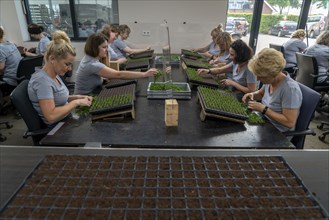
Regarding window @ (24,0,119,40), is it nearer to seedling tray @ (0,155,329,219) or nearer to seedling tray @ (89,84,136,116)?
seedling tray @ (89,84,136,116)

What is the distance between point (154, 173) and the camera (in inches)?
27.1

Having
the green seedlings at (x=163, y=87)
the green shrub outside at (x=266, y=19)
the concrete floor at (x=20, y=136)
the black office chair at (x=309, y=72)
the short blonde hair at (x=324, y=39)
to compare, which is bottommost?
the concrete floor at (x=20, y=136)

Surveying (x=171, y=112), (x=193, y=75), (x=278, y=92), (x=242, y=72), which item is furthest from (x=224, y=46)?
(x=171, y=112)

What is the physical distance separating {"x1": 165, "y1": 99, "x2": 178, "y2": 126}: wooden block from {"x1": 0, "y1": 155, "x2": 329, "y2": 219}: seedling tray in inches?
23.9

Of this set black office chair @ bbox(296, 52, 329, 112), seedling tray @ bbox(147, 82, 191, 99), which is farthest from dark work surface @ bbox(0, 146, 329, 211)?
black office chair @ bbox(296, 52, 329, 112)

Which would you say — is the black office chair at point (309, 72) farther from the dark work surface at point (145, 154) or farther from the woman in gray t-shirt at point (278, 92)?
the dark work surface at point (145, 154)

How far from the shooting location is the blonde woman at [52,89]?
4.97ft

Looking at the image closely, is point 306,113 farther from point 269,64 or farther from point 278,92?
point 269,64

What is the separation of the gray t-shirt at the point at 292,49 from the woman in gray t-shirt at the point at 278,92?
2730 mm

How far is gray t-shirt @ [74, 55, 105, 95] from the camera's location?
6.91 feet

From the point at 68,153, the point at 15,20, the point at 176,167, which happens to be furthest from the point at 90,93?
the point at 15,20

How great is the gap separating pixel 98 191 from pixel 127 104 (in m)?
0.86

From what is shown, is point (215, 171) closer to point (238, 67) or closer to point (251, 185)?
point (251, 185)

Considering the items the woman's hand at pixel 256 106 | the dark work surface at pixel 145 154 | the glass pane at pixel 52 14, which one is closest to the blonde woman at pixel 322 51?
the woman's hand at pixel 256 106
